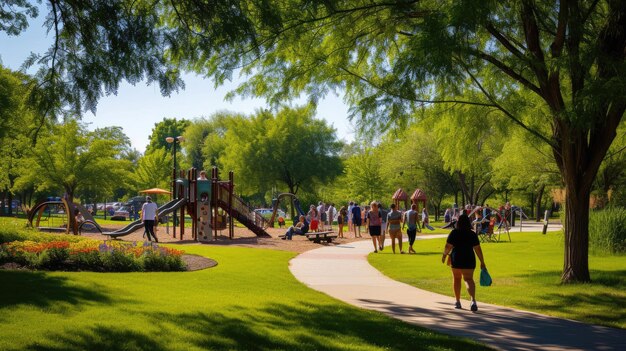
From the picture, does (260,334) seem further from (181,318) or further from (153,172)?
(153,172)

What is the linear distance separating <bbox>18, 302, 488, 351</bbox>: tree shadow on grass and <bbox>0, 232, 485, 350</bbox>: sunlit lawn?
0.01 metres

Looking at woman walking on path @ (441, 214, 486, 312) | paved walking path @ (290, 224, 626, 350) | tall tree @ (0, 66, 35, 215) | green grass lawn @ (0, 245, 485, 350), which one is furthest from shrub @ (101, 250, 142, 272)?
woman walking on path @ (441, 214, 486, 312)

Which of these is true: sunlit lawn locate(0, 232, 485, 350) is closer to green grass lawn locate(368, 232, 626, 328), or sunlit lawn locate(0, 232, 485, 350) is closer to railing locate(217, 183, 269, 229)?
green grass lawn locate(368, 232, 626, 328)

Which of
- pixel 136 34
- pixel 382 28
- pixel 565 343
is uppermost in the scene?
pixel 382 28

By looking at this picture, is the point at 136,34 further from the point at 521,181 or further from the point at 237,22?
the point at 521,181

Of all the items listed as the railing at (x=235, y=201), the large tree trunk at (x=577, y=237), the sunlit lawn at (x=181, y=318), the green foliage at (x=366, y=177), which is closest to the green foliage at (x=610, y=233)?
the large tree trunk at (x=577, y=237)

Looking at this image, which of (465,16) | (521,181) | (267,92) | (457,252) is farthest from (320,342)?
(521,181)

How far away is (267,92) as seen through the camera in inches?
572

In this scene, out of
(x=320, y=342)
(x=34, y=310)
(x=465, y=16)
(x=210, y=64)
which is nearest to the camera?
(x=320, y=342)

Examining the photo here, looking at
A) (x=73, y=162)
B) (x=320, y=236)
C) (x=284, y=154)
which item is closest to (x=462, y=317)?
(x=320, y=236)

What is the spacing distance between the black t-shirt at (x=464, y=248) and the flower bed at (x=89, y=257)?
7218mm

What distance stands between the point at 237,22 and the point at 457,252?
17.5ft

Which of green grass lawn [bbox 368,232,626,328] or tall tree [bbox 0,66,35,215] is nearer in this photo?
tall tree [bbox 0,66,35,215]

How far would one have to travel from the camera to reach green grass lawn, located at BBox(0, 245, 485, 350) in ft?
25.1
